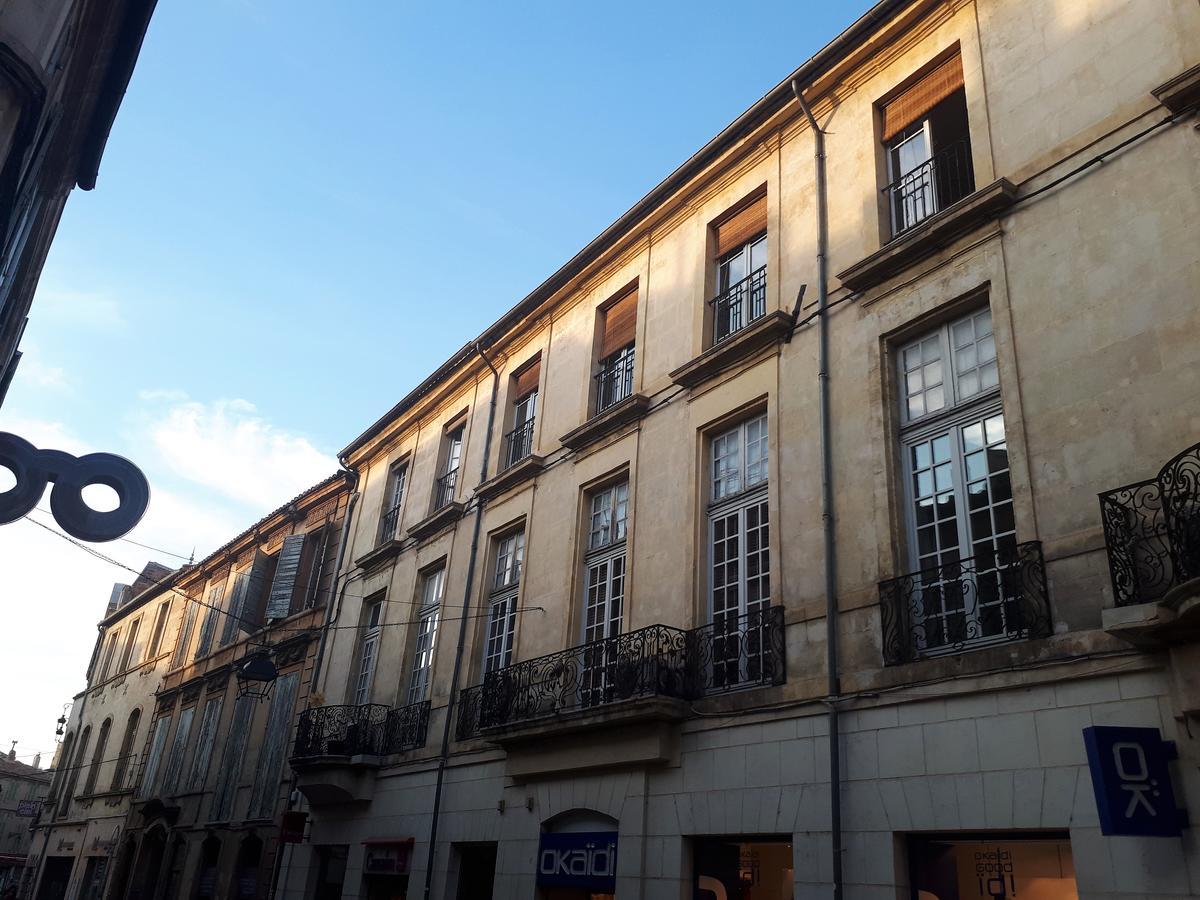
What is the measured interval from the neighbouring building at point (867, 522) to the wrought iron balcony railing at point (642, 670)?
46mm

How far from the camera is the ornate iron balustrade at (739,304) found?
38.7ft

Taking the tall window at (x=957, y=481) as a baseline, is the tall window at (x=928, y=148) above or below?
above

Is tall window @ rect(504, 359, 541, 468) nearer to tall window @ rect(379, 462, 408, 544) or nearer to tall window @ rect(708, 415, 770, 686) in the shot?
tall window @ rect(379, 462, 408, 544)

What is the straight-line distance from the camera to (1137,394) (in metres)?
7.27

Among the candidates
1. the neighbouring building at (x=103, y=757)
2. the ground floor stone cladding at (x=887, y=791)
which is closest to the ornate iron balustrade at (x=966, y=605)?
the ground floor stone cladding at (x=887, y=791)

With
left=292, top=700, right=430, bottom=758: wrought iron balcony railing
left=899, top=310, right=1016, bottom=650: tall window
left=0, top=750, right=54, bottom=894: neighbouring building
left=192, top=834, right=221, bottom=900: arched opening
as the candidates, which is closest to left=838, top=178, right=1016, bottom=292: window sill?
left=899, top=310, right=1016, bottom=650: tall window

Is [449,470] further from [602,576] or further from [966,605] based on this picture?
[966,605]

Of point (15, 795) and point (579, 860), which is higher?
point (15, 795)

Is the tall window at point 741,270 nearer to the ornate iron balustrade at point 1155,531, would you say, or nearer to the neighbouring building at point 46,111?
the ornate iron balustrade at point 1155,531

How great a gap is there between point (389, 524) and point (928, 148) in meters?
12.8

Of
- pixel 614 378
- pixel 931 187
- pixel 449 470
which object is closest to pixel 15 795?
pixel 449 470

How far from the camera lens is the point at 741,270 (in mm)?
12398

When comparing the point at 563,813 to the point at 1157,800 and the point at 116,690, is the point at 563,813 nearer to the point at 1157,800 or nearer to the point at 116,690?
the point at 1157,800

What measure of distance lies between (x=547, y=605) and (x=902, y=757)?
6175 millimetres
